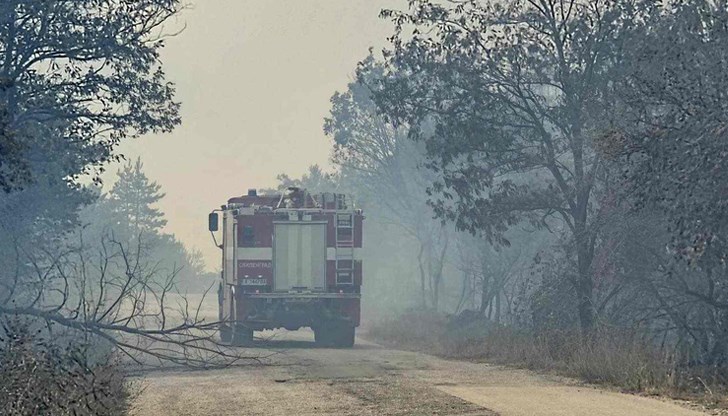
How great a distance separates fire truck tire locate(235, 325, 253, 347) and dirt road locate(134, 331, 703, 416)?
627cm

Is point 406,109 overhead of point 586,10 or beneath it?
beneath

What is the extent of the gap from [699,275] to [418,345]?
11.7 metres

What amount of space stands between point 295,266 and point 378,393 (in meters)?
12.4

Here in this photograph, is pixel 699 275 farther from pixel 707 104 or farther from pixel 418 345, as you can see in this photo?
pixel 418 345

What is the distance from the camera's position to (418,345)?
30.8 m

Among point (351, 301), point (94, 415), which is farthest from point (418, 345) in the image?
point (94, 415)

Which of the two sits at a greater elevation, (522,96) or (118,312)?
(522,96)

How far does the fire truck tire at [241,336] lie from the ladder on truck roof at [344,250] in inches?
104

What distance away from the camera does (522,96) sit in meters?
24.2

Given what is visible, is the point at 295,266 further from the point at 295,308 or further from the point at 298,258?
the point at 295,308

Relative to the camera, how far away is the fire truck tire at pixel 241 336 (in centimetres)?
2808

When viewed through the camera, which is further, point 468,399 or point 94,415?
point 468,399

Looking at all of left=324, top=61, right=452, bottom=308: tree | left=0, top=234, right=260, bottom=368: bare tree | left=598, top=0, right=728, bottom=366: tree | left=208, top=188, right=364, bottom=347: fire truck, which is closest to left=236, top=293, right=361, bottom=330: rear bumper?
left=208, top=188, right=364, bottom=347: fire truck

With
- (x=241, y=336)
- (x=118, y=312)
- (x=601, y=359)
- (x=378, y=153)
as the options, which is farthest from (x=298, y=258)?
(x=378, y=153)
